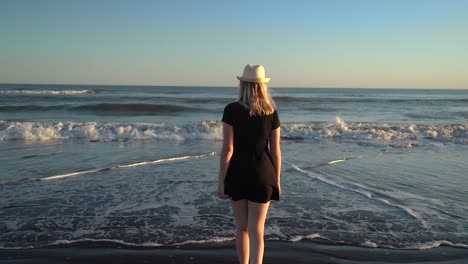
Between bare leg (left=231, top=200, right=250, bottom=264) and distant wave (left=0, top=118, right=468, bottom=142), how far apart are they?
10.4 meters

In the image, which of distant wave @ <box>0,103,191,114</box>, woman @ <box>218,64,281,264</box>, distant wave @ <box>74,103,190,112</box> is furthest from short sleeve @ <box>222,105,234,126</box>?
distant wave @ <box>74,103,190,112</box>

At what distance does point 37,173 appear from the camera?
7.71 meters

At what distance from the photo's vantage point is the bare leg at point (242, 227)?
A: 317cm

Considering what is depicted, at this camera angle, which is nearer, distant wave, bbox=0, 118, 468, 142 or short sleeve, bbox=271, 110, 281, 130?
short sleeve, bbox=271, 110, 281, 130

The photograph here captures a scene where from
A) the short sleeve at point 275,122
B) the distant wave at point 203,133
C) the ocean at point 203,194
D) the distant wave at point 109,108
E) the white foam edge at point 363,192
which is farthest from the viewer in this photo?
the distant wave at point 109,108

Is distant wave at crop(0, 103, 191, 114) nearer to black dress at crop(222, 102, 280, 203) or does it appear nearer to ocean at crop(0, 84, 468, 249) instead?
ocean at crop(0, 84, 468, 249)

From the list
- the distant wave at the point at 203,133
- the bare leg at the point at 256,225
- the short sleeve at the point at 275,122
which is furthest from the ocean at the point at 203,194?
the short sleeve at the point at 275,122

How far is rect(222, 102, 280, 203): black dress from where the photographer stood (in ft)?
9.69

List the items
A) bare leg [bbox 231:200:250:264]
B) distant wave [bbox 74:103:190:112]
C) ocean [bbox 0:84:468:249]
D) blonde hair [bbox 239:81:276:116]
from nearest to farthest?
1. blonde hair [bbox 239:81:276:116]
2. bare leg [bbox 231:200:250:264]
3. ocean [bbox 0:84:468:249]
4. distant wave [bbox 74:103:190:112]

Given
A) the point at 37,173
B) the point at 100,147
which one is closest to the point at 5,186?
the point at 37,173

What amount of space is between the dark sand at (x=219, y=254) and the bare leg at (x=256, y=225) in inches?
30.9

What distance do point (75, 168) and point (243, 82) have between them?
6521 mm

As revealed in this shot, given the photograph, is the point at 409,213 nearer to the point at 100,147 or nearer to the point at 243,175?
the point at 243,175

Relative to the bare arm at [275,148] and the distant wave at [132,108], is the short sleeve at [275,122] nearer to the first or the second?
the bare arm at [275,148]
